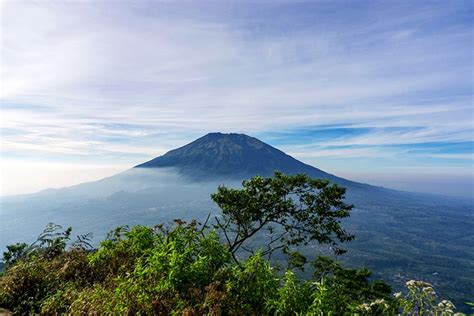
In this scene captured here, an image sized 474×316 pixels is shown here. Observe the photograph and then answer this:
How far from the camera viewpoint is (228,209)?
615 inches

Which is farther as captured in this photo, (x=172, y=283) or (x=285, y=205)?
(x=285, y=205)

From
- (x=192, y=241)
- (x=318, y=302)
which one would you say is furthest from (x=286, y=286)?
(x=192, y=241)

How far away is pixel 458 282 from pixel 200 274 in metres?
227

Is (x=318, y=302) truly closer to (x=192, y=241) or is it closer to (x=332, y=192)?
(x=192, y=241)

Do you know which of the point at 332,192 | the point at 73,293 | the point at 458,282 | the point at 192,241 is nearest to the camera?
the point at 73,293

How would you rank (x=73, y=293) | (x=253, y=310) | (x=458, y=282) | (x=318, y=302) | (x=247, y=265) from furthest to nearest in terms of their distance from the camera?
(x=458, y=282) < (x=73, y=293) < (x=247, y=265) < (x=253, y=310) < (x=318, y=302)

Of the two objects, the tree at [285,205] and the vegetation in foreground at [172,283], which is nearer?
the vegetation in foreground at [172,283]

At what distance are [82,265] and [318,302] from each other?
3.28m

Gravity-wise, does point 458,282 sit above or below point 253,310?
below

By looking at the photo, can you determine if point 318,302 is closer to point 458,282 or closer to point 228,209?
point 228,209

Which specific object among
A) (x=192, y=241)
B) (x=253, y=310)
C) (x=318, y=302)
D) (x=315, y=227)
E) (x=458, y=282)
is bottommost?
Answer: (x=458, y=282)

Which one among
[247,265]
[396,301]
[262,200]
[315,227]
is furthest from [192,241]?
[315,227]

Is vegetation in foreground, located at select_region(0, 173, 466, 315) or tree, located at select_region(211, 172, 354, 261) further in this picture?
tree, located at select_region(211, 172, 354, 261)

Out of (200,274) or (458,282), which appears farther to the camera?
(458,282)
